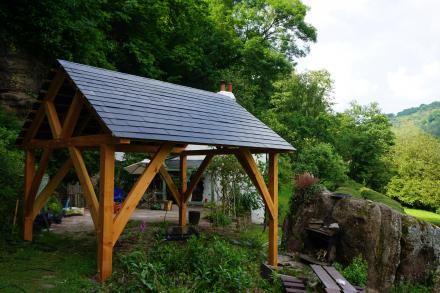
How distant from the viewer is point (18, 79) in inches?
480

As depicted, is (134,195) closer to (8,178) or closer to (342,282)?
(342,282)

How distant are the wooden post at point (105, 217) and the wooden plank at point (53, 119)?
197cm

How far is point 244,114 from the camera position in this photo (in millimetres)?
9562

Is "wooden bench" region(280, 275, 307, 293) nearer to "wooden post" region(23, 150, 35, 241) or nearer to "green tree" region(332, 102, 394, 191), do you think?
"wooden post" region(23, 150, 35, 241)

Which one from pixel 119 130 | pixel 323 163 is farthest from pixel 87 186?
pixel 323 163

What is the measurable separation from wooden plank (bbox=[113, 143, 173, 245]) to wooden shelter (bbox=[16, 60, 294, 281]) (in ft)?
0.05

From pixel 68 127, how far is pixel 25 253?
9.01 ft

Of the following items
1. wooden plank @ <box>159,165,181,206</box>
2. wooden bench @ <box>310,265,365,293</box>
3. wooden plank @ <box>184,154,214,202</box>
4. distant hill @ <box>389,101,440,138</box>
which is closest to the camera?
wooden bench @ <box>310,265,365,293</box>

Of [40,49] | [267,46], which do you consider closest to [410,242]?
[40,49]

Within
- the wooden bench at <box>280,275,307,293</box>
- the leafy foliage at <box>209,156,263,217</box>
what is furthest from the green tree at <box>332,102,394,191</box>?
the wooden bench at <box>280,275,307,293</box>

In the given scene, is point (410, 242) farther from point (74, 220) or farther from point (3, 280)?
point (74, 220)

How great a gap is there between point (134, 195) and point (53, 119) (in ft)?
9.37

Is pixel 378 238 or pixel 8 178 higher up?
pixel 8 178

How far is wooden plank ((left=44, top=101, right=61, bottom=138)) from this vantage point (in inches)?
278
